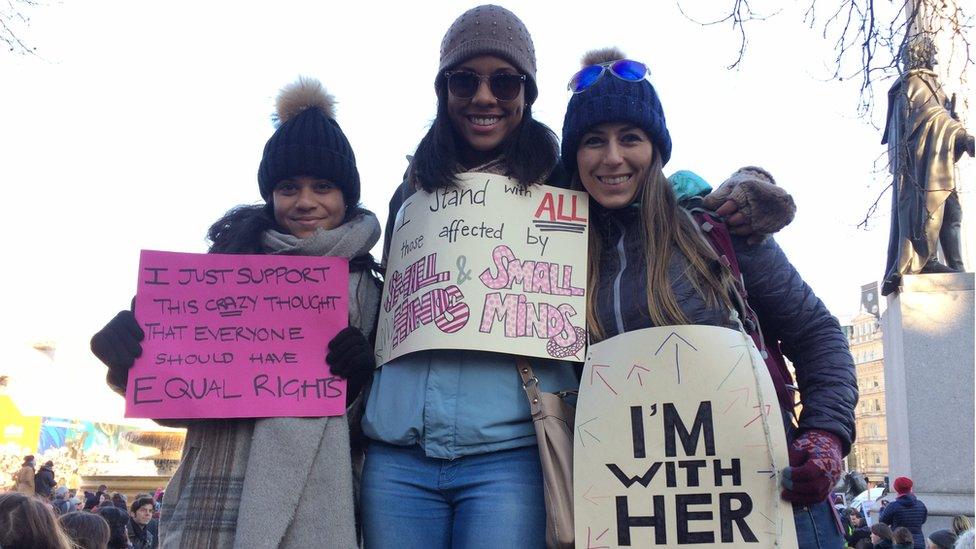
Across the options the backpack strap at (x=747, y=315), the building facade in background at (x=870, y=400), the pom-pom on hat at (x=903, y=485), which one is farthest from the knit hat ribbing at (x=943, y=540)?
the building facade in background at (x=870, y=400)

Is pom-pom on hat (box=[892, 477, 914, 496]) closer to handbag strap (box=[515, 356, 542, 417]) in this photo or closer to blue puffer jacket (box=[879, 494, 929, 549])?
blue puffer jacket (box=[879, 494, 929, 549])

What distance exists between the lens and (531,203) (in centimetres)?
273

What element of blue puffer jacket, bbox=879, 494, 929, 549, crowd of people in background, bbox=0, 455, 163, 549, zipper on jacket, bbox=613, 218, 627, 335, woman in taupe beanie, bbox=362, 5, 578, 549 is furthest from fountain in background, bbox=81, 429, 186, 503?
zipper on jacket, bbox=613, 218, 627, 335

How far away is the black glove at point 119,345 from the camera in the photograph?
2.65 m

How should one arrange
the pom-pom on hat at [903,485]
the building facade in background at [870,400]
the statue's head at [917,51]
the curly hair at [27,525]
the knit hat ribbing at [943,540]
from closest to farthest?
1. the curly hair at [27,525]
2. the statue's head at [917,51]
3. the knit hat ribbing at [943,540]
4. the pom-pom on hat at [903,485]
5. the building facade in background at [870,400]

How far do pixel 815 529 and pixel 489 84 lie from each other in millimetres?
1600

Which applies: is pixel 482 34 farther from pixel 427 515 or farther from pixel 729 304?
pixel 427 515

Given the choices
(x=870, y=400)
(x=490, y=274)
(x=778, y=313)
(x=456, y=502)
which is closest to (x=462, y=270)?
(x=490, y=274)

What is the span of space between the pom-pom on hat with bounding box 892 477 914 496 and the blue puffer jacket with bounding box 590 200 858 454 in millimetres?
7545

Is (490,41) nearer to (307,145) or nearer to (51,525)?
(307,145)

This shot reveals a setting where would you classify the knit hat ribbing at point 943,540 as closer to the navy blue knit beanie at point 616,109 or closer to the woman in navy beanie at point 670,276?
the woman in navy beanie at point 670,276

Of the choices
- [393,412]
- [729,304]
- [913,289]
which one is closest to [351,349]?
[393,412]

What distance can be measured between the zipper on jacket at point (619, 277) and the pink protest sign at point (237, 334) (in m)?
0.86

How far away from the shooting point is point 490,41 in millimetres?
2752
